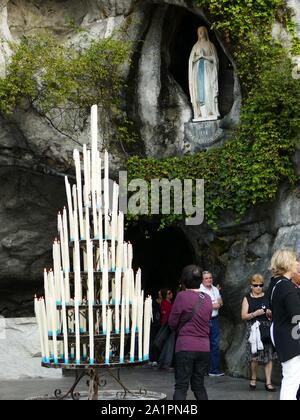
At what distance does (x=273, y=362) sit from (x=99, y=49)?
567 centimetres

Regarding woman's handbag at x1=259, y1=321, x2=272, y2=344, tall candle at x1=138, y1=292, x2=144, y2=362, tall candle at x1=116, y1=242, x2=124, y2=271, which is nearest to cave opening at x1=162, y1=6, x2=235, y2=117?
woman's handbag at x1=259, y1=321, x2=272, y2=344

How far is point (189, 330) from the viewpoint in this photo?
8680 millimetres

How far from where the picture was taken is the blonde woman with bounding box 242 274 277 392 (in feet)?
38.3

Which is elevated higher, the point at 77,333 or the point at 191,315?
the point at 191,315

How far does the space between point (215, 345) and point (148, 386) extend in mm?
1289

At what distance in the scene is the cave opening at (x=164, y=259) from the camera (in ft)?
61.3

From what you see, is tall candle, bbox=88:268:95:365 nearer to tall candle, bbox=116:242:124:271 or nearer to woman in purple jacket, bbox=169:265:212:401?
tall candle, bbox=116:242:124:271

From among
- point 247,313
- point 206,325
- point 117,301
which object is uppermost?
point 117,301

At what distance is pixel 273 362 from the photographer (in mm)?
12359

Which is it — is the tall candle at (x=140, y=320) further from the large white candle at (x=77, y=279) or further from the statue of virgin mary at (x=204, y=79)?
the statue of virgin mary at (x=204, y=79)

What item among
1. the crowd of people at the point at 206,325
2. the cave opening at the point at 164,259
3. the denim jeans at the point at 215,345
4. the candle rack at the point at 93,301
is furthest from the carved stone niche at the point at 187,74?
the crowd of people at the point at 206,325

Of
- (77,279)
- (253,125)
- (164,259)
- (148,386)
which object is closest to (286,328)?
(77,279)

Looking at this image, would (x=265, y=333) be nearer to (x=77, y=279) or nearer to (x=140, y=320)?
(x=140, y=320)

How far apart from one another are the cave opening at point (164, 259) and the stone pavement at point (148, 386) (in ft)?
13.9
